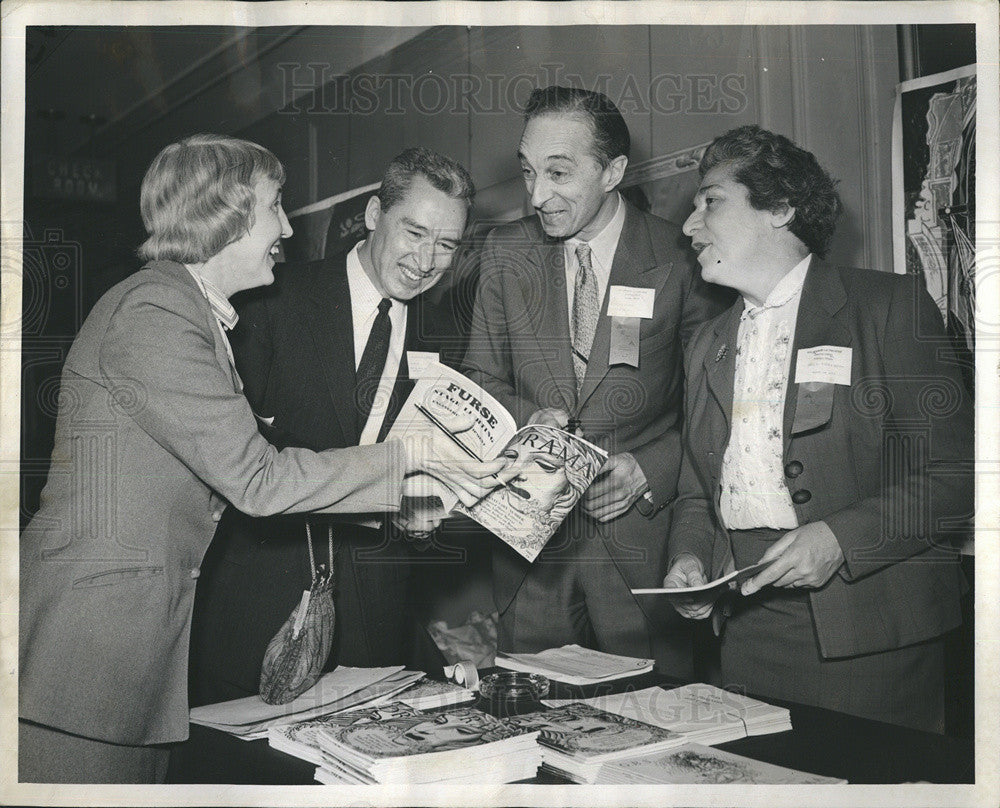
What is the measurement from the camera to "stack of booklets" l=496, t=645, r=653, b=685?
246cm

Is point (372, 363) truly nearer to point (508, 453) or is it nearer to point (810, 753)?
point (508, 453)

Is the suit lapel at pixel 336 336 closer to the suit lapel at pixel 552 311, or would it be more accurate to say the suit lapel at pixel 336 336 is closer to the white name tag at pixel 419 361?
the white name tag at pixel 419 361

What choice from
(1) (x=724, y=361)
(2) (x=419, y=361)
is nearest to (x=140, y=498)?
(2) (x=419, y=361)

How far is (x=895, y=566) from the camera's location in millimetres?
2570

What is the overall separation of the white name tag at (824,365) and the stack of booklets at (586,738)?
107 cm

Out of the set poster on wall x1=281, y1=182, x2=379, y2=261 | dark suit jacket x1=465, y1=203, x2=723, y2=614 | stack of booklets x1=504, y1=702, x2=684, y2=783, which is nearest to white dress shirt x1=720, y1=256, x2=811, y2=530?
dark suit jacket x1=465, y1=203, x2=723, y2=614

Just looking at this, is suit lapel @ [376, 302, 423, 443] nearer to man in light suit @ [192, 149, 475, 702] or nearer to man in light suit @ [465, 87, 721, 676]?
man in light suit @ [192, 149, 475, 702]

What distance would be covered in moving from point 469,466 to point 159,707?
0.99 meters

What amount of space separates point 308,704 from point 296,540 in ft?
1.78

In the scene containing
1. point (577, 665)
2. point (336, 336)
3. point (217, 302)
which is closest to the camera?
point (217, 302)

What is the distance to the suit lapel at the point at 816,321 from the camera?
2600mm

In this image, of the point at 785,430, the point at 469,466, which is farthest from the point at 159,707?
the point at 785,430

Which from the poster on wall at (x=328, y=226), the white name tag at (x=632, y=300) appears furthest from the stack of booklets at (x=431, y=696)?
the poster on wall at (x=328, y=226)

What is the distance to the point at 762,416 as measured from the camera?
2.62m
